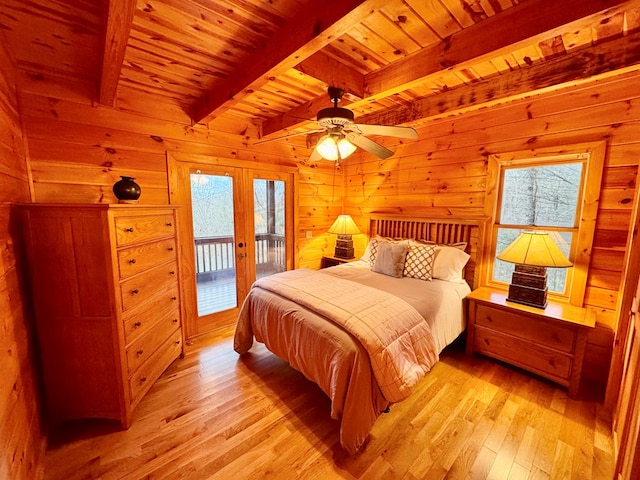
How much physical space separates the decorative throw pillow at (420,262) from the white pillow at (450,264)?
8cm

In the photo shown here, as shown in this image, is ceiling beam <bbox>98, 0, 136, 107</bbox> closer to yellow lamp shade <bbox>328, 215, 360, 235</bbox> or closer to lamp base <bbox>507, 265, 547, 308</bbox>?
yellow lamp shade <bbox>328, 215, 360, 235</bbox>

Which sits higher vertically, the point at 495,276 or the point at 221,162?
the point at 221,162

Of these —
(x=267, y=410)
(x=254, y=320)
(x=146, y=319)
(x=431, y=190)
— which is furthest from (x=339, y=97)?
(x=267, y=410)

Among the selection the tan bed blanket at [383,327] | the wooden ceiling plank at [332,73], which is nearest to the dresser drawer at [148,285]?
the tan bed blanket at [383,327]

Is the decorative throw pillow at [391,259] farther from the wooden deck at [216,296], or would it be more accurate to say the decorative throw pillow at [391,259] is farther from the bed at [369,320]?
the wooden deck at [216,296]

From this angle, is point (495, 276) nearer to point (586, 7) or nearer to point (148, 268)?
point (586, 7)

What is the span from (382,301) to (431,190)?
1.85 meters

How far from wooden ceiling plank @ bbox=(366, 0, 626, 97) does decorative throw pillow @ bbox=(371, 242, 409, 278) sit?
5.19ft

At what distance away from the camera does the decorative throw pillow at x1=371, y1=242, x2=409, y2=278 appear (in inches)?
111

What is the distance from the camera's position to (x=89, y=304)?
1.69 m

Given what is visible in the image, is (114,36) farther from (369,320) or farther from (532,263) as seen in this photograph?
(532,263)

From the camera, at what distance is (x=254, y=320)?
97.7 inches

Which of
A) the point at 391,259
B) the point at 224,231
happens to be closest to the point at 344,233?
the point at 391,259

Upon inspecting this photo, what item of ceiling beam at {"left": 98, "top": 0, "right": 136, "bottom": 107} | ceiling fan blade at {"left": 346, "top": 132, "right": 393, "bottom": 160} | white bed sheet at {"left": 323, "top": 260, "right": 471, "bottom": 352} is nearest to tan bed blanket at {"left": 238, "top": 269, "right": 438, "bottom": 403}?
white bed sheet at {"left": 323, "top": 260, "right": 471, "bottom": 352}
